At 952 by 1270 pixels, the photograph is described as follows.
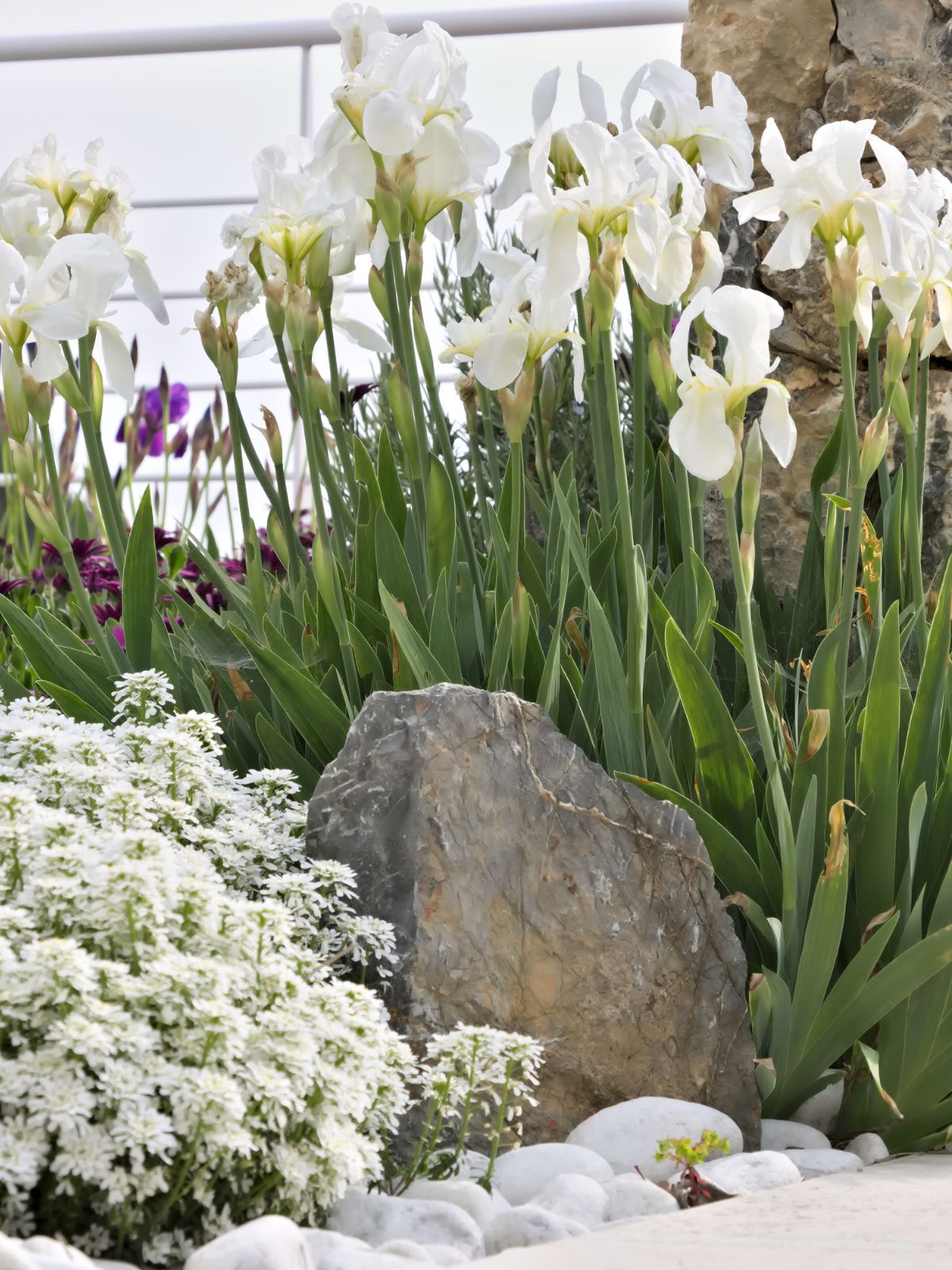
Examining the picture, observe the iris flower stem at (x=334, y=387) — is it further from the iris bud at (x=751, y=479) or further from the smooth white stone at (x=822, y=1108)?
the smooth white stone at (x=822, y=1108)

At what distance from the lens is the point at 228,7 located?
5.77 meters

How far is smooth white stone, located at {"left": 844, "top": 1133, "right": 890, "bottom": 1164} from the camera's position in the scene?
4.70ft

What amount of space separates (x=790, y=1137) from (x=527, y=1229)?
0.50 metres

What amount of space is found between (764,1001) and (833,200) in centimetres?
96

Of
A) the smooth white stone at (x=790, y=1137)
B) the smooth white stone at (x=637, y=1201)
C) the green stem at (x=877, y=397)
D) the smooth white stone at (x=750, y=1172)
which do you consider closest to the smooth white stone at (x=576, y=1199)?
the smooth white stone at (x=637, y=1201)

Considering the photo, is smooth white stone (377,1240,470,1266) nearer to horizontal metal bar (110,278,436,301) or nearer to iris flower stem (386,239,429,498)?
iris flower stem (386,239,429,498)

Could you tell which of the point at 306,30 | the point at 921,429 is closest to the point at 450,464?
the point at 921,429

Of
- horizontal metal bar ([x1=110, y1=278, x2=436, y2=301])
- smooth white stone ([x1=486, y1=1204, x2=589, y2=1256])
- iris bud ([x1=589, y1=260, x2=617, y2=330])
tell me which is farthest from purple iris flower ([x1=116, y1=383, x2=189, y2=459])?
smooth white stone ([x1=486, y1=1204, x2=589, y2=1256])

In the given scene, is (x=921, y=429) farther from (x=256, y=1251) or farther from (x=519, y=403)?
(x=256, y=1251)

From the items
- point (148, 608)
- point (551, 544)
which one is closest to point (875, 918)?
point (551, 544)

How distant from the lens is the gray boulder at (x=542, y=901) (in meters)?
1.41

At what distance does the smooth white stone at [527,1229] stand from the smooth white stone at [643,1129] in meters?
0.24

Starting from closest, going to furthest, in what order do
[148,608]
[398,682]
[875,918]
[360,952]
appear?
[360,952] < [875,918] < [398,682] < [148,608]

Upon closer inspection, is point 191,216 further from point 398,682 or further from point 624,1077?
point 624,1077
